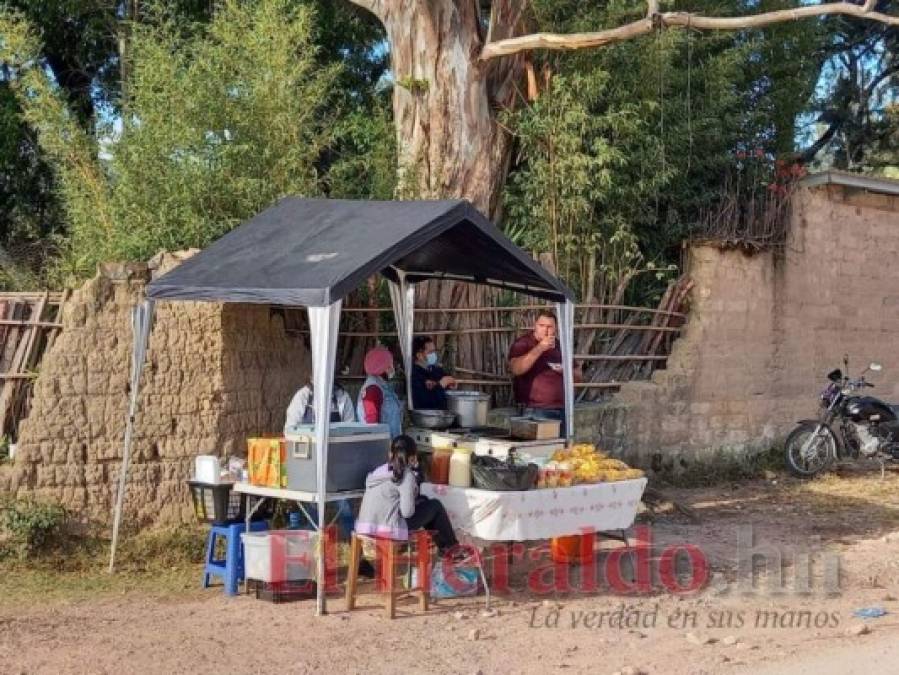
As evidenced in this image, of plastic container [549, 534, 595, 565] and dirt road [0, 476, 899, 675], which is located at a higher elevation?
plastic container [549, 534, 595, 565]

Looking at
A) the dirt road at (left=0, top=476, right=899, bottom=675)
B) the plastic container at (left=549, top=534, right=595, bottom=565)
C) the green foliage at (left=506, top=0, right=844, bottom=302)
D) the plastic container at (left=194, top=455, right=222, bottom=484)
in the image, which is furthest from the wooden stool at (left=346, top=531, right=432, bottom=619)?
the green foliage at (left=506, top=0, right=844, bottom=302)

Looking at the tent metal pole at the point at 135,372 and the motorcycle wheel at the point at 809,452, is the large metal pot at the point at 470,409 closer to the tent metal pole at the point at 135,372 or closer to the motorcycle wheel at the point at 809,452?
the tent metal pole at the point at 135,372

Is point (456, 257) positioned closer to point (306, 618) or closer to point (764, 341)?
point (306, 618)

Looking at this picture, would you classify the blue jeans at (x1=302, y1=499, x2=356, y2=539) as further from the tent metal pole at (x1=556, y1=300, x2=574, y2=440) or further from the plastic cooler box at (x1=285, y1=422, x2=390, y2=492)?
the tent metal pole at (x1=556, y1=300, x2=574, y2=440)

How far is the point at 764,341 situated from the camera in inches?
472

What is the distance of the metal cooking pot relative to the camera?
8070mm

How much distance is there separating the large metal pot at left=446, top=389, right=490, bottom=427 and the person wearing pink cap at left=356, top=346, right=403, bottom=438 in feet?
1.76

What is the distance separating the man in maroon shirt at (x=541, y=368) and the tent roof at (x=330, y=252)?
→ 0.87 metres

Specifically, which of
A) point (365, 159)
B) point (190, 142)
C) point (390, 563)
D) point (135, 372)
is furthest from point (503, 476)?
point (365, 159)

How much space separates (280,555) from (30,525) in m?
1.98

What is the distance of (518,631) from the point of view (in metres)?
5.96

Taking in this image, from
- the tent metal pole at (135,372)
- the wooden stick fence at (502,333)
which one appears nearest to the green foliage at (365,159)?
the wooden stick fence at (502,333)

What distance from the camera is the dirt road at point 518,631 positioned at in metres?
5.36

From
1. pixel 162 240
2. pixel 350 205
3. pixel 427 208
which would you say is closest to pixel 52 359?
pixel 162 240
